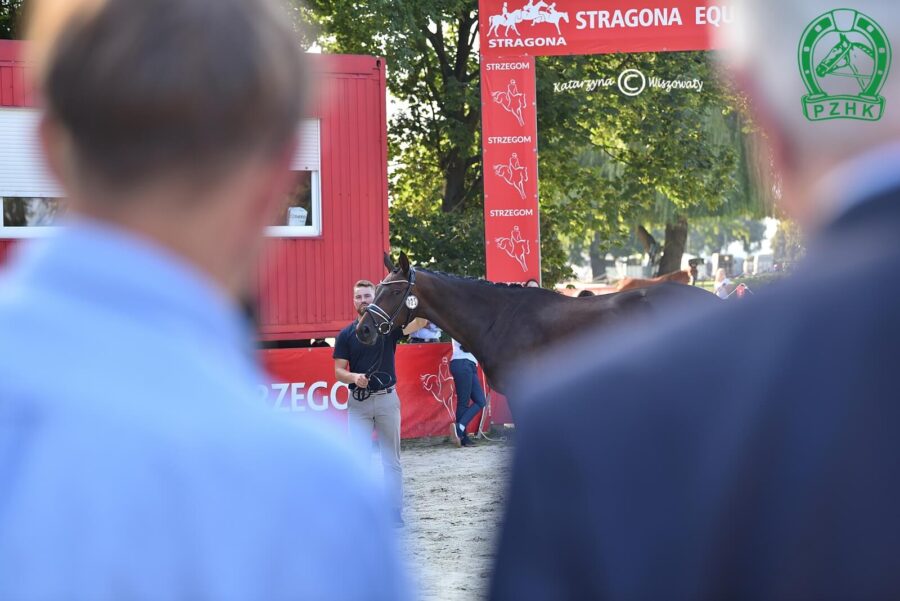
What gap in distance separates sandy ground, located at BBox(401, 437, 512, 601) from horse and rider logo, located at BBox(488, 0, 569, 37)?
17.5ft

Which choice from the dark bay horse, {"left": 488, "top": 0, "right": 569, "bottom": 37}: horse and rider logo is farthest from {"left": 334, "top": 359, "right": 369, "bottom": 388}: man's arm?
{"left": 488, "top": 0, "right": 569, "bottom": 37}: horse and rider logo

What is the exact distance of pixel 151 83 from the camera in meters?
0.99

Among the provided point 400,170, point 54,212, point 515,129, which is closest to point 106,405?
point 54,212

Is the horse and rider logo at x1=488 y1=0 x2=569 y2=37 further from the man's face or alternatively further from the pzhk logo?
the pzhk logo

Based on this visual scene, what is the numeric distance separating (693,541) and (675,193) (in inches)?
855

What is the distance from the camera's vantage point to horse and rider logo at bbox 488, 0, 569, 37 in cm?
1472

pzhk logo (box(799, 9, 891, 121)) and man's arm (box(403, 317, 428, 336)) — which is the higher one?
pzhk logo (box(799, 9, 891, 121))

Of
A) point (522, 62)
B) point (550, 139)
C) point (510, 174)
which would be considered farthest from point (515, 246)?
point (550, 139)

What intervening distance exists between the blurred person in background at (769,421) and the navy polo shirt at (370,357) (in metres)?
7.92

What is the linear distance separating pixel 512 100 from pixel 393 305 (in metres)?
5.38

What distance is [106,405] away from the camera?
0.93 metres

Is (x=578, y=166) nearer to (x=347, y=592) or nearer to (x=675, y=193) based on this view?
(x=675, y=193)

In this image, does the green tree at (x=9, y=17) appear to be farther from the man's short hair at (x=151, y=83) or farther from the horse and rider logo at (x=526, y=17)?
the man's short hair at (x=151, y=83)

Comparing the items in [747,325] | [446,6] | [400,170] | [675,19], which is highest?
[446,6]
